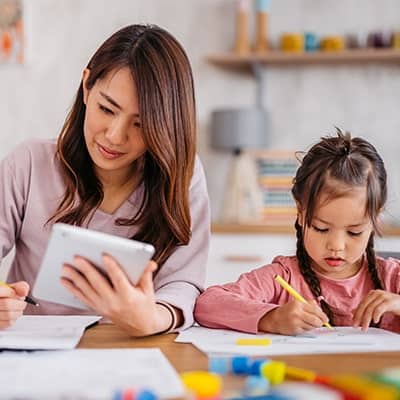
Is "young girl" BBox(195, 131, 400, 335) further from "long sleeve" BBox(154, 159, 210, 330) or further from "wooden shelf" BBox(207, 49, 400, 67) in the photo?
"wooden shelf" BBox(207, 49, 400, 67)

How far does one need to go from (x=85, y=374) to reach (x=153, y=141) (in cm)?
56

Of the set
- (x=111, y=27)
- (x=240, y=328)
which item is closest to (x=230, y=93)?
(x=111, y=27)

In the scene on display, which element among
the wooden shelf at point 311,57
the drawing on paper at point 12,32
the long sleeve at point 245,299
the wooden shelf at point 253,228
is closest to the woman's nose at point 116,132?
the long sleeve at point 245,299

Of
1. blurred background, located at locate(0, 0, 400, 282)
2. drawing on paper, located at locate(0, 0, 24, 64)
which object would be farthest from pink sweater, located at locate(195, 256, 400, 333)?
drawing on paper, located at locate(0, 0, 24, 64)

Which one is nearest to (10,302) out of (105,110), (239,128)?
(105,110)

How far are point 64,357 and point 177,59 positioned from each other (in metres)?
0.62

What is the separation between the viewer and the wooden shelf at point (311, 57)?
3488 mm

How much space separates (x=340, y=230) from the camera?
1.45 metres

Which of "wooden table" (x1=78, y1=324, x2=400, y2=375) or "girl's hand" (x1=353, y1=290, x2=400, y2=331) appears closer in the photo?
"wooden table" (x1=78, y1=324, x2=400, y2=375)

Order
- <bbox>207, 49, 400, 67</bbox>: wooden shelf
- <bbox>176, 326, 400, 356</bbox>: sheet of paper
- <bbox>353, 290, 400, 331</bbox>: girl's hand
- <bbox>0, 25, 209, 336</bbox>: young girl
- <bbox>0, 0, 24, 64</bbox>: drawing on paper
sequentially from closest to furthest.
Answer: <bbox>176, 326, 400, 356</bbox>: sheet of paper → <bbox>353, 290, 400, 331</bbox>: girl's hand → <bbox>0, 25, 209, 336</bbox>: young girl → <bbox>207, 49, 400, 67</bbox>: wooden shelf → <bbox>0, 0, 24, 64</bbox>: drawing on paper

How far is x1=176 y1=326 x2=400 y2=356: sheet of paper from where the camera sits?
116 centimetres

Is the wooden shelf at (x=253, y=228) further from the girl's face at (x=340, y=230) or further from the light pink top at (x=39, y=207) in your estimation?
the girl's face at (x=340, y=230)

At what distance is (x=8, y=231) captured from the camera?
1.59 m

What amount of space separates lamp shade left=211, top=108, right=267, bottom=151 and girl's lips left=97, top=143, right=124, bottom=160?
80.9 inches
